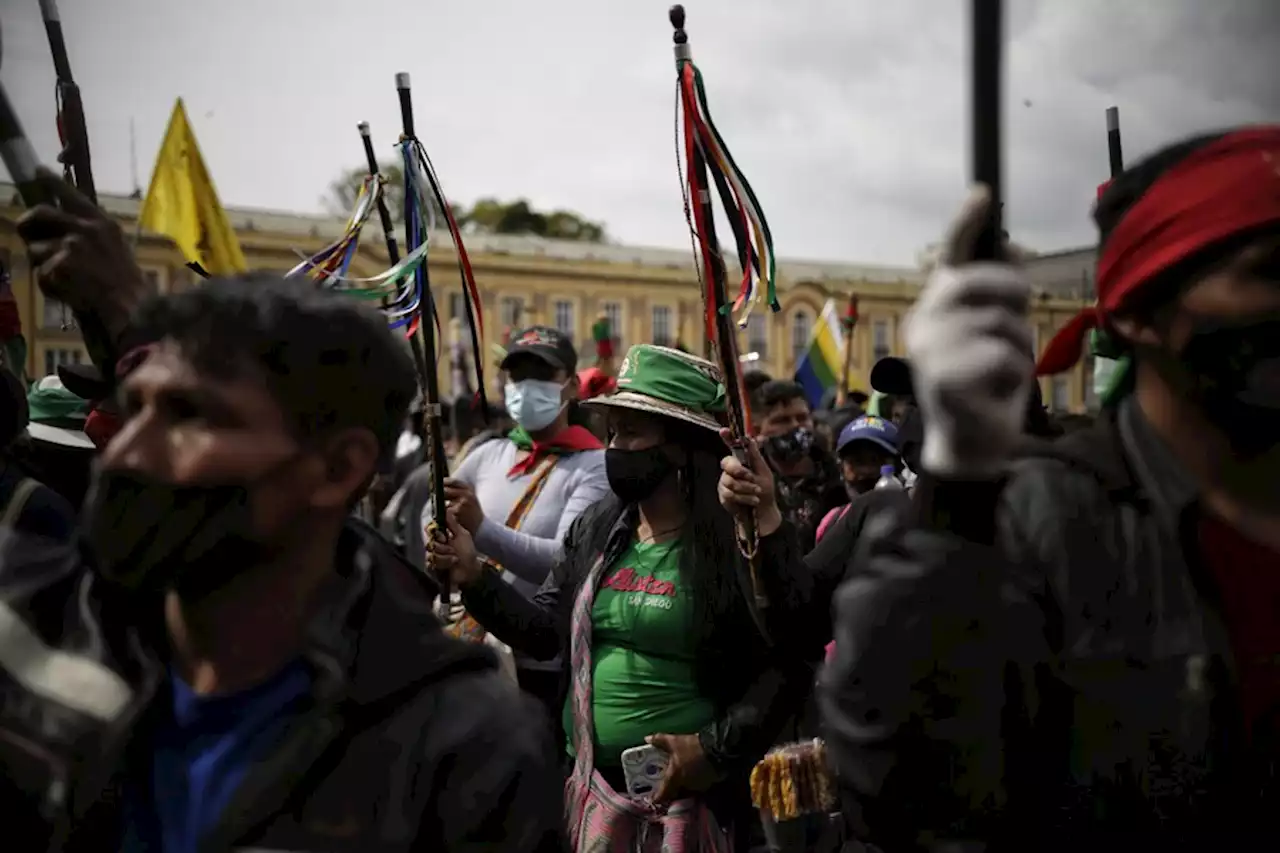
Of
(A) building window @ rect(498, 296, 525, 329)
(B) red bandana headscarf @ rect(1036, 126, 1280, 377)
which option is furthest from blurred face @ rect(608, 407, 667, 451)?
(A) building window @ rect(498, 296, 525, 329)

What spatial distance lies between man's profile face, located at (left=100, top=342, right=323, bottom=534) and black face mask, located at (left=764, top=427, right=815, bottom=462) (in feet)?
13.2

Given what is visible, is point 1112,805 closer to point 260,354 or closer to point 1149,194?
point 1149,194

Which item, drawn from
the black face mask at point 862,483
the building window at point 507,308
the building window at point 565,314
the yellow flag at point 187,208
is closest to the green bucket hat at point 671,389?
the yellow flag at point 187,208

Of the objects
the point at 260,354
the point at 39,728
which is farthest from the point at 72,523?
the point at 260,354

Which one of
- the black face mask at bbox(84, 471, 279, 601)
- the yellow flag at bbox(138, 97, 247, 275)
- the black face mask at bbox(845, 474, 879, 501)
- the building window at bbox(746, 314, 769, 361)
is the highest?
the yellow flag at bbox(138, 97, 247, 275)

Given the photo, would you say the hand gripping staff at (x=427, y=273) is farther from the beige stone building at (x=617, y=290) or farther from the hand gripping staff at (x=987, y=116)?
the beige stone building at (x=617, y=290)

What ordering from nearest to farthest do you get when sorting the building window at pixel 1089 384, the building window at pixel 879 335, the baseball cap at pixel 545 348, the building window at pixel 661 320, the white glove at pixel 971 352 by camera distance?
the white glove at pixel 971 352, the building window at pixel 1089 384, the baseball cap at pixel 545 348, the building window at pixel 879 335, the building window at pixel 661 320

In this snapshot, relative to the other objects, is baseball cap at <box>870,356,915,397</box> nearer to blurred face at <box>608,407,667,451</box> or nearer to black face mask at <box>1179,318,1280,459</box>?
blurred face at <box>608,407,667,451</box>

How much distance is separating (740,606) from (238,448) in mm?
1828

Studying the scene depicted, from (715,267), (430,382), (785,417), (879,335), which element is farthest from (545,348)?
(879,335)

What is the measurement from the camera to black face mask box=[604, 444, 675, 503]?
341 centimetres

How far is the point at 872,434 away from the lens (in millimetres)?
5152

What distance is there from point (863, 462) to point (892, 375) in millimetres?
1991

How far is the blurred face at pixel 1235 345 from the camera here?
145 centimetres
